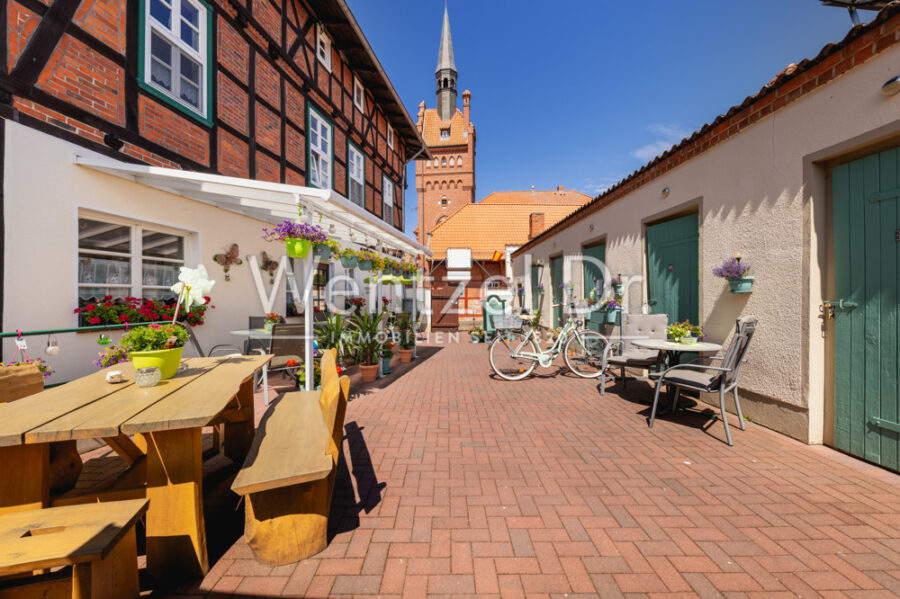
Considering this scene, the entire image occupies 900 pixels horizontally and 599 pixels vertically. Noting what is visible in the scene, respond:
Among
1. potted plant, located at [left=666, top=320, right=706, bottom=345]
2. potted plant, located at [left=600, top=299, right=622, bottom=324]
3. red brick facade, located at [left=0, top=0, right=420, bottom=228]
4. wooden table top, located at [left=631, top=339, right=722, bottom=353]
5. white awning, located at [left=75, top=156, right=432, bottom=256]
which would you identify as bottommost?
wooden table top, located at [left=631, top=339, right=722, bottom=353]

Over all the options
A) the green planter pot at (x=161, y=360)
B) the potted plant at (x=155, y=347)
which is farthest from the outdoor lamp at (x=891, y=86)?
the green planter pot at (x=161, y=360)

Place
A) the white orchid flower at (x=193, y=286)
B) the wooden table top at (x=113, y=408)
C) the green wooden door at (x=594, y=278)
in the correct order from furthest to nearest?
the green wooden door at (x=594, y=278) < the white orchid flower at (x=193, y=286) < the wooden table top at (x=113, y=408)

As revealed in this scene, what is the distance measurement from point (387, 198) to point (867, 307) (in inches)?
450

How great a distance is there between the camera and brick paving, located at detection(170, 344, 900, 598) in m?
1.66

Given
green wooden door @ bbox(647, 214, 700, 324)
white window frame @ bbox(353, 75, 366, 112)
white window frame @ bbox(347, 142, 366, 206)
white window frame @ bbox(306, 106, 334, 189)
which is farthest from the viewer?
white window frame @ bbox(353, 75, 366, 112)

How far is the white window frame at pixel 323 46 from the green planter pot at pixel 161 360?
806cm

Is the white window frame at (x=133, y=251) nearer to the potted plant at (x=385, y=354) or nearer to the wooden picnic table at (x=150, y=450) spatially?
the wooden picnic table at (x=150, y=450)

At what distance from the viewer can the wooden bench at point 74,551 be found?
3.83 feet

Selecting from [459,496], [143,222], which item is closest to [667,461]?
[459,496]

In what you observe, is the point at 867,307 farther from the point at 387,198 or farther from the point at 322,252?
the point at 387,198

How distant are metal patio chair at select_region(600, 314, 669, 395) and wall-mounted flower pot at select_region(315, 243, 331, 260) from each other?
3.68m

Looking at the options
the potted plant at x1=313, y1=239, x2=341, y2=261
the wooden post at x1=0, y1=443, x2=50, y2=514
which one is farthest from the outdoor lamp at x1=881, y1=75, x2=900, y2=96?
the wooden post at x1=0, y1=443, x2=50, y2=514

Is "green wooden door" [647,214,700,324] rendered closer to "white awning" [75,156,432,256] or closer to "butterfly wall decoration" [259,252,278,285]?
"white awning" [75,156,432,256]

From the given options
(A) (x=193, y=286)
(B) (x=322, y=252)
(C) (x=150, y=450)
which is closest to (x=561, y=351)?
(B) (x=322, y=252)
